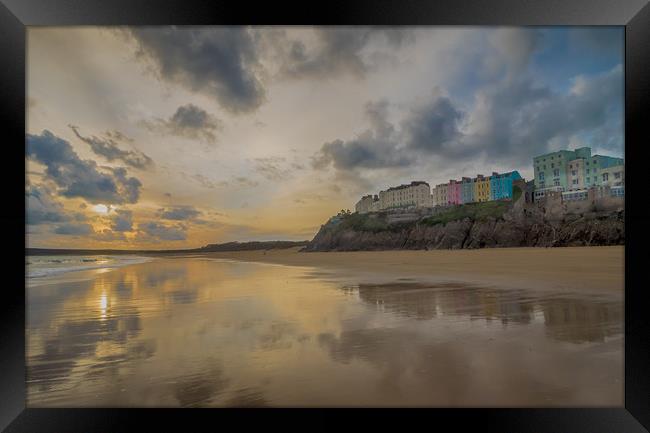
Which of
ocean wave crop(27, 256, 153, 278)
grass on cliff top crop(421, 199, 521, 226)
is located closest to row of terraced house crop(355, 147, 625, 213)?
grass on cliff top crop(421, 199, 521, 226)

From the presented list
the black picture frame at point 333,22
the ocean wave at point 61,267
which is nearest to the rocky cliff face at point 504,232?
the black picture frame at point 333,22

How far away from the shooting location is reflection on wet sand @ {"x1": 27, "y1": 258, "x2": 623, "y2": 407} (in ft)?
9.84

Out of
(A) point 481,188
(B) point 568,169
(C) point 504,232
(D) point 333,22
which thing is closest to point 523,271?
(D) point 333,22

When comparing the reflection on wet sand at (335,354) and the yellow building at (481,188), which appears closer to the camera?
the reflection on wet sand at (335,354)

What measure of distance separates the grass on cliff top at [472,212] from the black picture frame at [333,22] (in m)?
40.8

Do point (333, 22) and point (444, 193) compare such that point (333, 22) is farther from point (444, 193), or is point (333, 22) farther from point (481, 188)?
point (444, 193)

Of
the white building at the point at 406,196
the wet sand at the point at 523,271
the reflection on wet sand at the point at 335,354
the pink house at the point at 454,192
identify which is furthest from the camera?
the white building at the point at 406,196

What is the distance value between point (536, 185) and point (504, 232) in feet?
26.2

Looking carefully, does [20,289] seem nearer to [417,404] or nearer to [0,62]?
[0,62]

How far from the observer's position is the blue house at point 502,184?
150 feet

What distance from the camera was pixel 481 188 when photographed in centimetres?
5106

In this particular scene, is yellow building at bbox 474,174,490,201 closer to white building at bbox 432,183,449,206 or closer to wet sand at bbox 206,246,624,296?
white building at bbox 432,183,449,206

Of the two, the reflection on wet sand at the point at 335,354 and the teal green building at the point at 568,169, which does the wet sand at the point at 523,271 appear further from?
the teal green building at the point at 568,169

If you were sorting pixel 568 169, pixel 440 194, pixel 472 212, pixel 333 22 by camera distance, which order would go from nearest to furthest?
pixel 333 22 → pixel 568 169 → pixel 472 212 → pixel 440 194
